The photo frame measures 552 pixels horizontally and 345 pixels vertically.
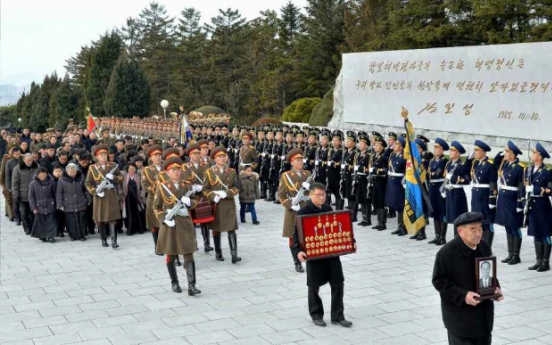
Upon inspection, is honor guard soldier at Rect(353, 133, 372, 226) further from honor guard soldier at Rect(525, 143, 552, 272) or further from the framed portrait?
the framed portrait

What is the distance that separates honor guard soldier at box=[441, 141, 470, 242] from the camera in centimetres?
1146

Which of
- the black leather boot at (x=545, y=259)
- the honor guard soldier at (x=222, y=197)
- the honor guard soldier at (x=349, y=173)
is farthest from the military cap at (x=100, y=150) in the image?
the black leather boot at (x=545, y=259)

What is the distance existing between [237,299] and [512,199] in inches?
179

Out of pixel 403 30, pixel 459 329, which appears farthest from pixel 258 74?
pixel 459 329

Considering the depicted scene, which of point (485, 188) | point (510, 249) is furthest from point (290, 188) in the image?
point (510, 249)

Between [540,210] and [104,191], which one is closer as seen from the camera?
[540,210]

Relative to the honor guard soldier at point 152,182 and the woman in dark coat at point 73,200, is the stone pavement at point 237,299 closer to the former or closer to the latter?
the honor guard soldier at point 152,182

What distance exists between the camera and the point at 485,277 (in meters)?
5.03

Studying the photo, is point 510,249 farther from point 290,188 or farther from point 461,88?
point 461,88

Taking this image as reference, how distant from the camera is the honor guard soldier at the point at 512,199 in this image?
10.4 metres

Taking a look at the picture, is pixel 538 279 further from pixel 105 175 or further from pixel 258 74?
pixel 258 74

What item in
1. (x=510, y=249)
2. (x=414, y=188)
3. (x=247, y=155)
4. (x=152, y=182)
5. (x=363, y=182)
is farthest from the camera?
(x=247, y=155)

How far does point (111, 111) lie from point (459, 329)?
47.9m

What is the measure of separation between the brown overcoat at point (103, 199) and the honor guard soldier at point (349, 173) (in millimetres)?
4796
